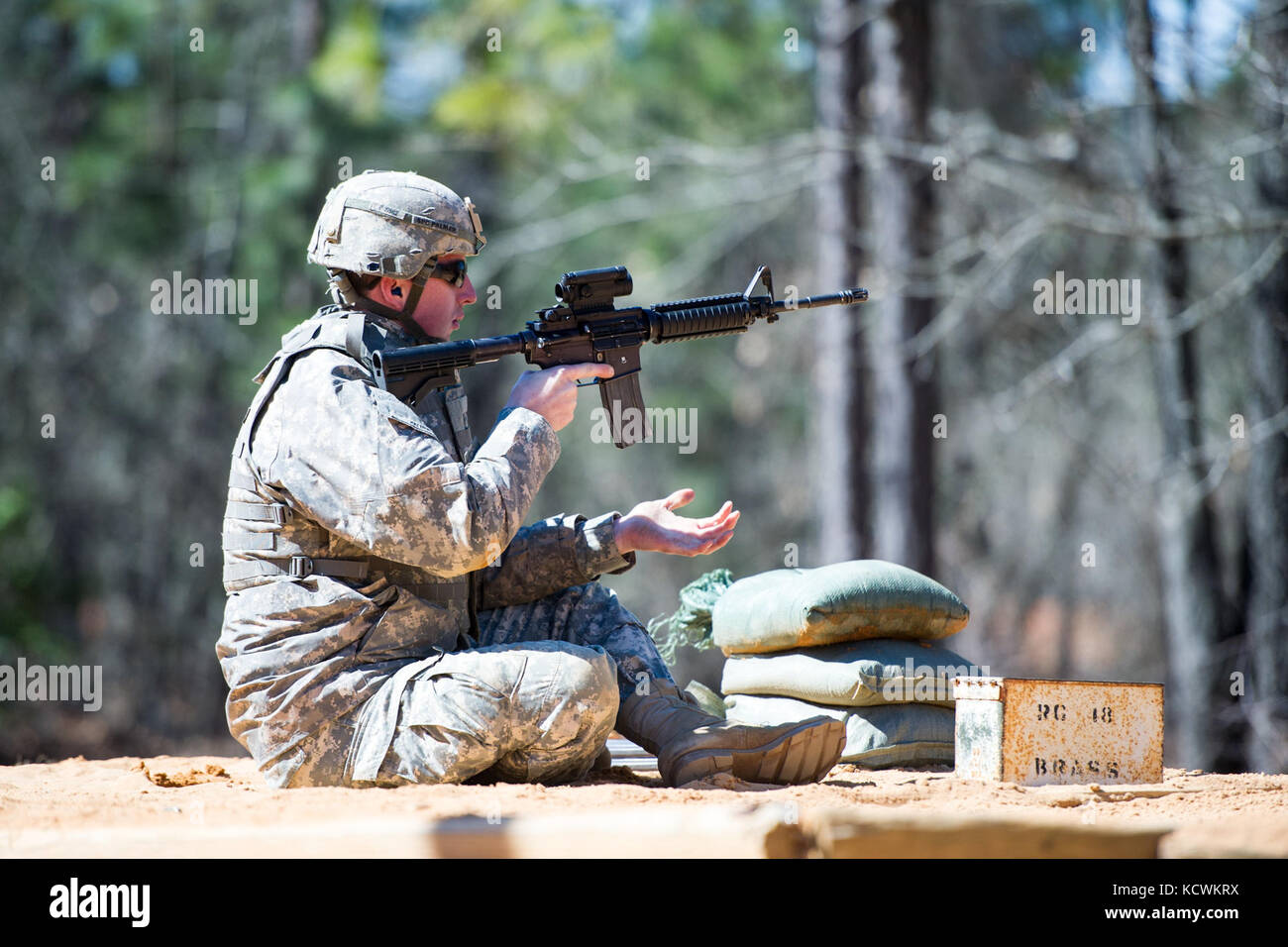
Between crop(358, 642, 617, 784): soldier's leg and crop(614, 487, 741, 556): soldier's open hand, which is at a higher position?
crop(614, 487, 741, 556): soldier's open hand

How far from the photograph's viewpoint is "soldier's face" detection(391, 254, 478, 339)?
13.2 feet

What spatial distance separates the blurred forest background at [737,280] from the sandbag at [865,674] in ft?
14.9

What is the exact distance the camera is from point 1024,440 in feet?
62.3

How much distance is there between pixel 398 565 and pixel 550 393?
0.68 metres

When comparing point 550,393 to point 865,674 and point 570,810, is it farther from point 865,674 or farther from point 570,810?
point 865,674

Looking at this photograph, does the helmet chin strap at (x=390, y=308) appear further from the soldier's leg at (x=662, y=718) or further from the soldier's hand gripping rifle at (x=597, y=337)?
the soldier's leg at (x=662, y=718)

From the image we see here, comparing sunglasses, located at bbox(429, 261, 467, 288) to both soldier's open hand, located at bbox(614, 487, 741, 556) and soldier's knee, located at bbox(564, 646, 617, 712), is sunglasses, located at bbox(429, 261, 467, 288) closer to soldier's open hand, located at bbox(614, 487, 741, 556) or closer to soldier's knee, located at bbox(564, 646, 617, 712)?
soldier's open hand, located at bbox(614, 487, 741, 556)

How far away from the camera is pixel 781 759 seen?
3.94 meters

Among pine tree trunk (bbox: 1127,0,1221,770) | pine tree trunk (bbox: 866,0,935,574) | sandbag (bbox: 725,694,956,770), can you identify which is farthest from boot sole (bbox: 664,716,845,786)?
pine tree trunk (bbox: 866,0,935,574)

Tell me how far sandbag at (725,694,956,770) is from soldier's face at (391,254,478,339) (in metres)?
1.79

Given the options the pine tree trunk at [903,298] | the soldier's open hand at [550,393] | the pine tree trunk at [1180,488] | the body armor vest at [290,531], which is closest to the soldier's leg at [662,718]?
the body armor vest at [290,531]

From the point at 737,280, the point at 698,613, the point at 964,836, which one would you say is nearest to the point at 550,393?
the point at 964,836

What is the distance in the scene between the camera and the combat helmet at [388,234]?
3924 millimetres
